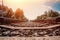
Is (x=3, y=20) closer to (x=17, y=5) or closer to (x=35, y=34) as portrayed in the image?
(x=17, y=5)

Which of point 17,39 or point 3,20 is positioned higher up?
point 3,20

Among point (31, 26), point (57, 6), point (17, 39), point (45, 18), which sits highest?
point (57, 6)

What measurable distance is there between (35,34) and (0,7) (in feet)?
1.93

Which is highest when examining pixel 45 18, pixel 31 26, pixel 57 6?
pixel 57 6

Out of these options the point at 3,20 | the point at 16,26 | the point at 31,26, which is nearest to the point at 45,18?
the point at 31,26

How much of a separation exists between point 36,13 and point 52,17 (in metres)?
0.22

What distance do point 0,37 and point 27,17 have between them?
1.45 ft

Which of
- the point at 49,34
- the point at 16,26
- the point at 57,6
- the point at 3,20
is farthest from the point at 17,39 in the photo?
the point at 57,6

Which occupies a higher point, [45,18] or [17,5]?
[17,5]

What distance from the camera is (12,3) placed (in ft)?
5.54

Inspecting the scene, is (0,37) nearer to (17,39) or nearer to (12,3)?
(17,39)

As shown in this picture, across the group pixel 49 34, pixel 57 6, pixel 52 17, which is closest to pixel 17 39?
pixel 49 34

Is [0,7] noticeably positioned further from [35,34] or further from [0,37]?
[35,34]

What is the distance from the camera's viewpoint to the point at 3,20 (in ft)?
5.46
